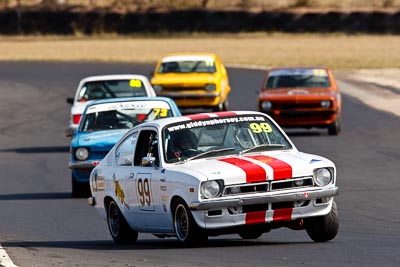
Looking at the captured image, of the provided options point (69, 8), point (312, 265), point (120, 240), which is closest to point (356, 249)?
point (312, 265)

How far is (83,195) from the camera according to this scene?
18.4 meters

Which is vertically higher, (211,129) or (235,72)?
(211,129)

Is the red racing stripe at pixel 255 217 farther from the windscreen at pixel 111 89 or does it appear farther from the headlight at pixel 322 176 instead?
the windscreen at pixel 111 89

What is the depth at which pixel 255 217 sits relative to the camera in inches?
432

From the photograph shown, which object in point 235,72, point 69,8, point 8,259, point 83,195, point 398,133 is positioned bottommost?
point 69,8

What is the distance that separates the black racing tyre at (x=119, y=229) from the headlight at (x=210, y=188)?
186cm

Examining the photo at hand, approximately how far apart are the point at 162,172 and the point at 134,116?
6.80m

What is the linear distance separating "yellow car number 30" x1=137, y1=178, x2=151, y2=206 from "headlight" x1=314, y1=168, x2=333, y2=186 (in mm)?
1701

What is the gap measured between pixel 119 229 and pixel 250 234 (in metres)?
1.43

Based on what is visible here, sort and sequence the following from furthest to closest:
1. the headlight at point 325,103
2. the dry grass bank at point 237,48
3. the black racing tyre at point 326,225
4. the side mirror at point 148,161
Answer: the dry grass bank at point 237,48
the headlight at point 325,103
the side mirror at point 148,161
the black racing tyre at point 326,225

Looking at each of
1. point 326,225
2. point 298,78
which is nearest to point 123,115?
point 326,225

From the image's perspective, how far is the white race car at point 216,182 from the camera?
10.9m

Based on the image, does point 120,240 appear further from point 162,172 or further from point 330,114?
point 330,114

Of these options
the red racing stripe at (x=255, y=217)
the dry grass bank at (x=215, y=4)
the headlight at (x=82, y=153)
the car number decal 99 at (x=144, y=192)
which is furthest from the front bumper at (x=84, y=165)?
the dry grass bank at (x=215, y=4)
